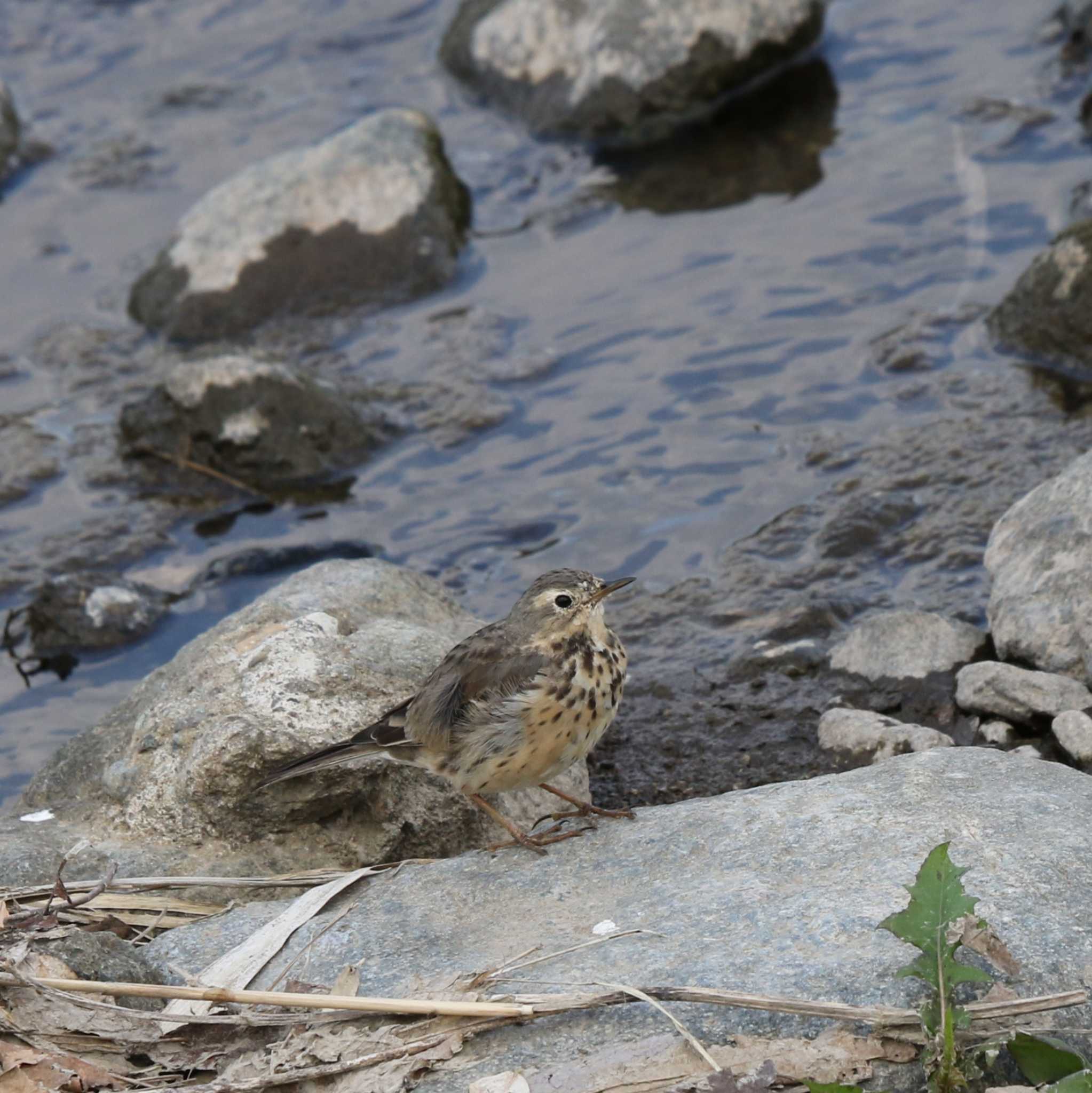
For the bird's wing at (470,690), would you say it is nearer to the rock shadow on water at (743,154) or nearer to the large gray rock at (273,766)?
the large gray rock at (273,766)

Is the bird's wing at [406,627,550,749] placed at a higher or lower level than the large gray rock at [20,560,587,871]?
higher

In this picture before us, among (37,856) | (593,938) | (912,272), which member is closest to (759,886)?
(593,938)

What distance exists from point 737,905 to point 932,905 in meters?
0.76

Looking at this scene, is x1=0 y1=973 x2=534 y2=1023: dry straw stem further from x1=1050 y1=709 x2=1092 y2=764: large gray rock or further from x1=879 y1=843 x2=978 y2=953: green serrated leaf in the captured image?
x1=1050 y1=709 x2=1092 y2=764: large gray rock

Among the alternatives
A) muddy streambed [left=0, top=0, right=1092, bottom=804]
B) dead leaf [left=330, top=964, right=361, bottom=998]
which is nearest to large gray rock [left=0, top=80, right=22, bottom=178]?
muddy streambed [left=0, top=0, right=1092, bottom=804]

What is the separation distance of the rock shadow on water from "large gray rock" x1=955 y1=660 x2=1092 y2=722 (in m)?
5.82

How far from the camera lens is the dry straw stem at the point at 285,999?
448 cm

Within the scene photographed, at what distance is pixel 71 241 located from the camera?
12.6m

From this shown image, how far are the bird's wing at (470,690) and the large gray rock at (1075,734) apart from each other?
2.24m

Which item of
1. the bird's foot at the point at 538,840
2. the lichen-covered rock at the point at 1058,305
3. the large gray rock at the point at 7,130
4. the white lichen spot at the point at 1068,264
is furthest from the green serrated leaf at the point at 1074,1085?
the large gray rock at the point at 7,130

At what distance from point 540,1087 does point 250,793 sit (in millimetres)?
2356

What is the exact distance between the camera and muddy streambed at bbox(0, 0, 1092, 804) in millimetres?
8422

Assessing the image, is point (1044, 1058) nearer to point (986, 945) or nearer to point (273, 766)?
point (986, 945)

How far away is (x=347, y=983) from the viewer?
15.9 ft
